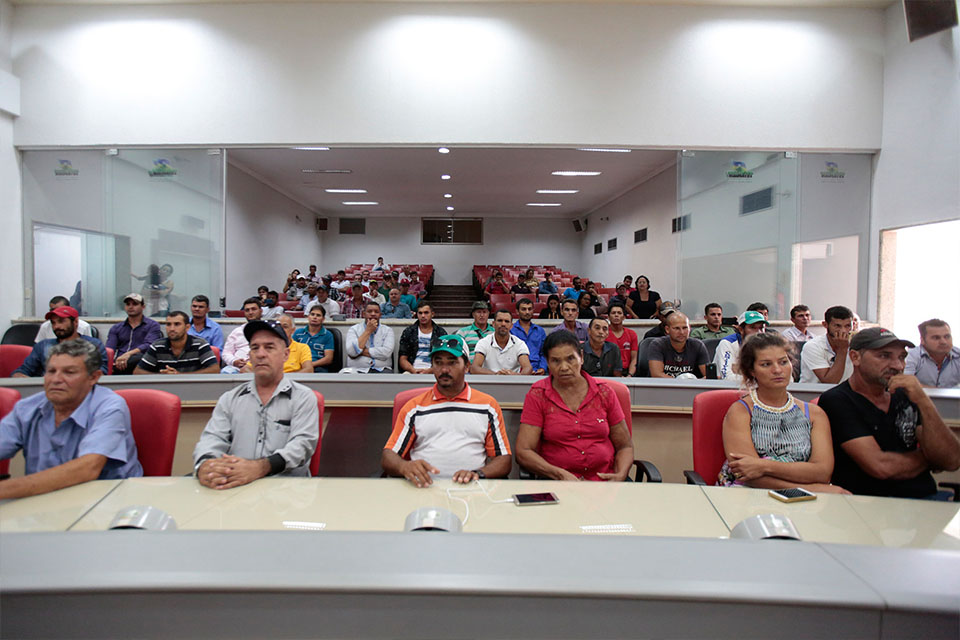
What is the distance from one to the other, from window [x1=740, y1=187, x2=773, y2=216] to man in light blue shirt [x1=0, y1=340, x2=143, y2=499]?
287 inches

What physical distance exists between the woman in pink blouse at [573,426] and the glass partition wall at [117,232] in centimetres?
627

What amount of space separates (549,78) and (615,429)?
5540 mm

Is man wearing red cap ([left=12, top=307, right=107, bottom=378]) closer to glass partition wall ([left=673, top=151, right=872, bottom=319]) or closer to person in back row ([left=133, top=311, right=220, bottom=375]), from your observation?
person in back row ([left=133, top=311, right=220, bottom=375])

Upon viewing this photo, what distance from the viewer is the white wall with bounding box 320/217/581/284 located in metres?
18.4

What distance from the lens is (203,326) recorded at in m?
5.51

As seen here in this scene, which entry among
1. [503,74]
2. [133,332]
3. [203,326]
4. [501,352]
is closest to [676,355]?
[501,352]

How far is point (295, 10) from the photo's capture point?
6.73 metres

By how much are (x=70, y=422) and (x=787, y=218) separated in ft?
25.3

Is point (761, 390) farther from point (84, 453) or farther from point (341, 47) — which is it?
point (341, 47)

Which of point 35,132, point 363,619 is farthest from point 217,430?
point 35,132

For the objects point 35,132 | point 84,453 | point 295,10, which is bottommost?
point 84,453

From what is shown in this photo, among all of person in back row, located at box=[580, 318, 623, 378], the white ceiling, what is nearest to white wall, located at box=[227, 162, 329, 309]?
the white ceiling

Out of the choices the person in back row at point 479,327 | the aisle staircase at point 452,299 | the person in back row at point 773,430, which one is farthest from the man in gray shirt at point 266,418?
the aisle staircase at point 452,299

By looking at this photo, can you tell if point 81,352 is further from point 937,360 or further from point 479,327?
point 937,360
